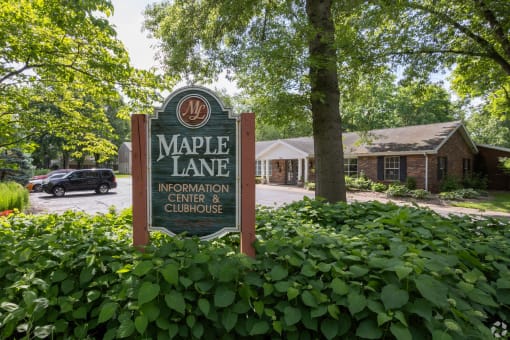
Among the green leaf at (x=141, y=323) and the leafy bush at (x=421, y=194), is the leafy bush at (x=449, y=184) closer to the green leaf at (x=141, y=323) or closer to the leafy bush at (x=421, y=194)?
the leafy bush at (x=421, y=194)

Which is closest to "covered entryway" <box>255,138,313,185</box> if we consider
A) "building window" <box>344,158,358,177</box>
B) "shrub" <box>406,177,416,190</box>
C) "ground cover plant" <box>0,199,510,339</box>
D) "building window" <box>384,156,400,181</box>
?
"building window" <box>344,158,358,177</box>

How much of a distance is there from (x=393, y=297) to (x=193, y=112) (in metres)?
2.27

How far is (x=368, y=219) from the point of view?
373 centimetres

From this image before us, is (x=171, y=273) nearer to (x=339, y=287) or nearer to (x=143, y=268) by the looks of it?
(x=143, y=268)

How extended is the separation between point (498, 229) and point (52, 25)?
7.07 metres

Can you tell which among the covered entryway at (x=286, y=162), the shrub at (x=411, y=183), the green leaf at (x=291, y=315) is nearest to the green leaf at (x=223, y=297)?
the green leaf at (x=291, y=315)

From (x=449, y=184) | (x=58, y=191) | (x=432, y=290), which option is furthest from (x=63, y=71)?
(x=449, y=184)

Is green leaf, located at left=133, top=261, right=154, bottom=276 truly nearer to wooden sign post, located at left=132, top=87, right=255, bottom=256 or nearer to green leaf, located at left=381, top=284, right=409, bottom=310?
wooden sign post, located at left=132, top=87, right=255, bottom=256

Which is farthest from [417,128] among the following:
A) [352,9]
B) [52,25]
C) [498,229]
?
[52,25]

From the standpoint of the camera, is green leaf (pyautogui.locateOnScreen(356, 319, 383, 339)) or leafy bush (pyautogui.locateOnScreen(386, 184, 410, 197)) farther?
leafy bush (pyautogui.locateOnScreen(386, 184, 410, 197))

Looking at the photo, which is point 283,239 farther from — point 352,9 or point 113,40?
point 352,9

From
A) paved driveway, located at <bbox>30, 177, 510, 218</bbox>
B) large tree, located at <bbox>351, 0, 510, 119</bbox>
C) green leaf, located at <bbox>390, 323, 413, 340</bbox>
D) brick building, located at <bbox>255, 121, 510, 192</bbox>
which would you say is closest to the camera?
green leaf, located at <bbox>390, 323, 413, 340</bbox>

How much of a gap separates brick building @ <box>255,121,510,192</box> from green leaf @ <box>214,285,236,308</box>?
1690 centimetres

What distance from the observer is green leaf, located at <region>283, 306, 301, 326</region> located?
1782mm
